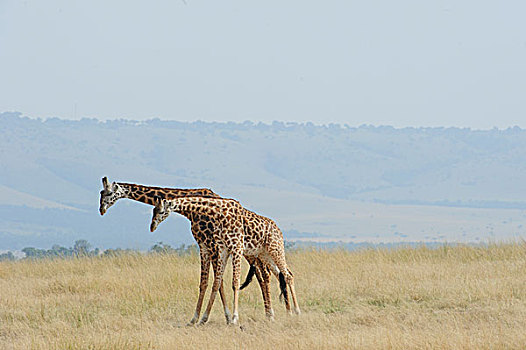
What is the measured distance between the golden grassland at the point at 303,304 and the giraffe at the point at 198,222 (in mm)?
446

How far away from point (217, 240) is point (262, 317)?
1.69 m

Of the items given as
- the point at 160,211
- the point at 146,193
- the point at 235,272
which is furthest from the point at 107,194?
the point at 235,272

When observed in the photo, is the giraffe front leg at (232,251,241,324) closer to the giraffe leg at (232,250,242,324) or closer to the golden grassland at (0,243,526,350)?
the giraffe leg at (232,250,242,324)

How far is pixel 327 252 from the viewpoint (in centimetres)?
1744

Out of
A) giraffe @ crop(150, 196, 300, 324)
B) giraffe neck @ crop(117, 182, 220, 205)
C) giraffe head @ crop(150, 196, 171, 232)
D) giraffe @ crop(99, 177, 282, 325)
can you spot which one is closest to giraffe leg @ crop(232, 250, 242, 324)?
giraffe @ crop(150, 196, 300, 324)

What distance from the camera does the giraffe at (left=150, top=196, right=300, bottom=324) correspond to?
30.9ft

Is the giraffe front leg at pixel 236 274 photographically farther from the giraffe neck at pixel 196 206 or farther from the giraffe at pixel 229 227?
the giraffe neck at pixel 196 206

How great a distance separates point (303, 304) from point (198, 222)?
2913mm

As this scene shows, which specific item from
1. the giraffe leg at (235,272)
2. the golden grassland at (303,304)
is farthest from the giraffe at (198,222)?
the golden grassland at (303,304)

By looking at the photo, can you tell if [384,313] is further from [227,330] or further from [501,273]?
[501,273]

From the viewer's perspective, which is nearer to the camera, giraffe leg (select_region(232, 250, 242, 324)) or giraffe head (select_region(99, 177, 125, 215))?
giraffe leg (select_region(232, 250, 242, 324))

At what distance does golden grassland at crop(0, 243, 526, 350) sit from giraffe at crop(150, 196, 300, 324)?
2.95ft

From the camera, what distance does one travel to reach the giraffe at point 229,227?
9.42 m

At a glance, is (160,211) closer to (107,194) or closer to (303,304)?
(107,194)
